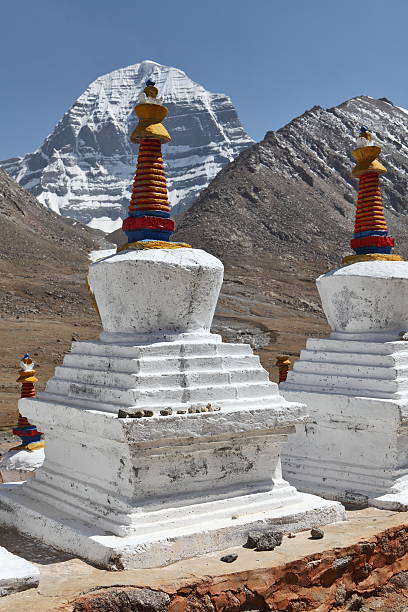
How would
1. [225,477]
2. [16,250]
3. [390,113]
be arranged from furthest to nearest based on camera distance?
[390,113], [16,250], [225,477]

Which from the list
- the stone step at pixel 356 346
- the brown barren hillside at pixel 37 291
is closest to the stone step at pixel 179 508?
the stone step at pixel 356 346

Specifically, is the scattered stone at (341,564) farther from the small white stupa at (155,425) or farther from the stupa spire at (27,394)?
the stupa spire at (27,394)

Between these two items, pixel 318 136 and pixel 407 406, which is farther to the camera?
pixel 318 136

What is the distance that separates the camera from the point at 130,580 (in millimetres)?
4863

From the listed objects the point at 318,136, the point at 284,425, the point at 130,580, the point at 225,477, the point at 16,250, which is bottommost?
the point at 130,580

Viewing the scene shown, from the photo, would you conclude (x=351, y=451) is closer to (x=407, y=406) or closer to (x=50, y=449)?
(x=407, y=406)

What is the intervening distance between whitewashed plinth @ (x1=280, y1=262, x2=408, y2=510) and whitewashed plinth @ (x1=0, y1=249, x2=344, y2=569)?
4.16 ft

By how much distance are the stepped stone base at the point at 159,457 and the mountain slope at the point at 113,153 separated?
148722mm

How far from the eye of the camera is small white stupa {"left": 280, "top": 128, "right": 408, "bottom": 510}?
296 inches

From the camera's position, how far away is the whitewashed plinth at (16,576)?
4.71 metres

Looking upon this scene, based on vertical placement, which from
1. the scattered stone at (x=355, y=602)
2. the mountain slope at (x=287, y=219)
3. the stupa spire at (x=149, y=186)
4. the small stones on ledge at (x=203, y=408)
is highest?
the mountain slope at (x=287, y=219)

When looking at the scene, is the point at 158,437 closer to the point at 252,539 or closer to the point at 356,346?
the point at 252,539

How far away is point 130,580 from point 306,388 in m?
3.92

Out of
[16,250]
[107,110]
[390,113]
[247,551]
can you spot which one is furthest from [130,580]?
[107,110]
